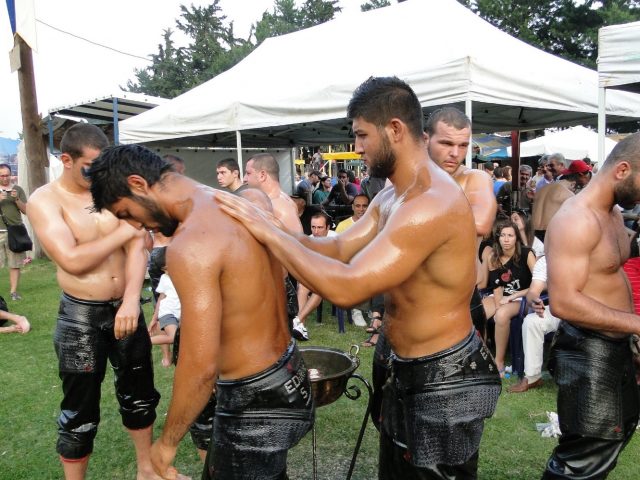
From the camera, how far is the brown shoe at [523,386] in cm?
485

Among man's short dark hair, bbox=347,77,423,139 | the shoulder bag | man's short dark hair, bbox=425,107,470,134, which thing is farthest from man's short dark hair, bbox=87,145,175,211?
the shoulder bag

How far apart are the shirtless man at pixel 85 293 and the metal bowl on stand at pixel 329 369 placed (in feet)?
3.57

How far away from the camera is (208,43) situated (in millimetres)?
51281

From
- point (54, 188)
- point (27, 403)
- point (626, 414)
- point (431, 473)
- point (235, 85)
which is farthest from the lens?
point (235, 85)

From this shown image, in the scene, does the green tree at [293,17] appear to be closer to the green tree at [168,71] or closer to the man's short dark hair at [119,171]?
the green tree at [168,71]

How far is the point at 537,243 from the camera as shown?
247 inches

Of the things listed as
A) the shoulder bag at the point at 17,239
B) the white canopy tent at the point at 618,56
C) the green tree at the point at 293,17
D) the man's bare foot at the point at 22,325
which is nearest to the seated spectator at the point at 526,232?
the white canopy tent at the point at 618,56

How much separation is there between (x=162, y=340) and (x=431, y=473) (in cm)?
409

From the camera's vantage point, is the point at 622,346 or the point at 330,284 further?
the point at 622,346

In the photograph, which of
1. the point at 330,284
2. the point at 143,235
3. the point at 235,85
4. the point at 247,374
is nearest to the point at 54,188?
the point at 143,235

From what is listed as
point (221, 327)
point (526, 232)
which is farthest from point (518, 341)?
point (221, 327)

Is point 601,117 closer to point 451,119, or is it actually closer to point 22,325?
point 451,119

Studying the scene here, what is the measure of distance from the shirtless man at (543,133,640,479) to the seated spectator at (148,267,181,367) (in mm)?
4011

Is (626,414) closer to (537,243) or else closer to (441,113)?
(441,113)
